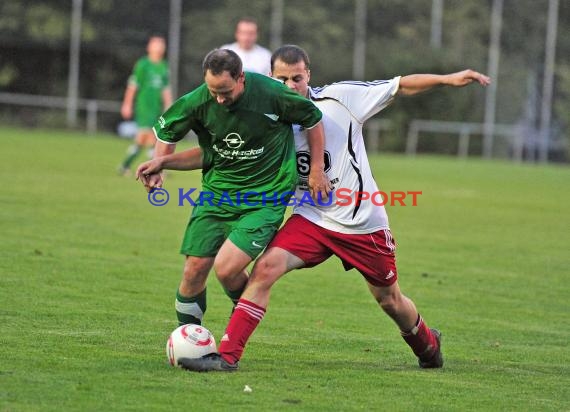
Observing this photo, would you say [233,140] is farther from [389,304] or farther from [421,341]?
[421,341]

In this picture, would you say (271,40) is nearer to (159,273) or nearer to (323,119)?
(159,273)

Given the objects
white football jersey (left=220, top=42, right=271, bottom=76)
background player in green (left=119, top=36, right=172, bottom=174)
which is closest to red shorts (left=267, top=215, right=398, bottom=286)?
white football jersey (left=220, top=42, right=271, bottom=76)

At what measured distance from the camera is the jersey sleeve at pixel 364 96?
24.0ft

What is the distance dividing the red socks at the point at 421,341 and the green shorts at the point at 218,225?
112cm

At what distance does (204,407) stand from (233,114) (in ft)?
6.37

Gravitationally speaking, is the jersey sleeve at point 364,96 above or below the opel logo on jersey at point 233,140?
above

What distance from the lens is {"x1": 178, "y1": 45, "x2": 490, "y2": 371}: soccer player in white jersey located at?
7.02m

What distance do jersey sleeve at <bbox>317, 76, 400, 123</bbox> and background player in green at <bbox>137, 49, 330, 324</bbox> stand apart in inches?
14.5

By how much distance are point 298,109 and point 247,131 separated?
332mm

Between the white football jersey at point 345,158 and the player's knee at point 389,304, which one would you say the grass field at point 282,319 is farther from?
the white football jersey at point 345,158

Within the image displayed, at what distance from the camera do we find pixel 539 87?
45594 mm

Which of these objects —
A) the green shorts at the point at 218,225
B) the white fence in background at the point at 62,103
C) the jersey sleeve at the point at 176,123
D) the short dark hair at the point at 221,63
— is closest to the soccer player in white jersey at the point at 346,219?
the green shorts at the point at 218,225

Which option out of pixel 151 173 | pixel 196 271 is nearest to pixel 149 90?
pixel 196 271

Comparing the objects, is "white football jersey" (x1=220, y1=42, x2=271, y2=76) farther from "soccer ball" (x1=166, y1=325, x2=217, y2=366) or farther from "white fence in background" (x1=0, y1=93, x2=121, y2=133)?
"white fence in background" (x1=0, y1=93, x2=121, y2=133)
